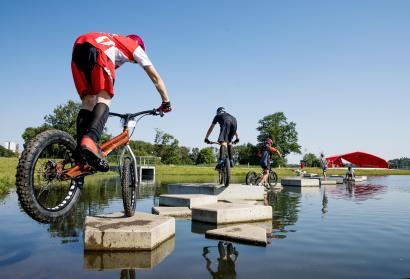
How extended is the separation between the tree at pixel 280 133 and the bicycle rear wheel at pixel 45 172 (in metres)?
99.2

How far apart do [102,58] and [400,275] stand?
4438 millimetres

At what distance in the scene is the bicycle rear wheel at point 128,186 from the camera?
5.68m

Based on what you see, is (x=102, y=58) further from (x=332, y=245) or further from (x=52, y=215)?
(x=332, y=245)

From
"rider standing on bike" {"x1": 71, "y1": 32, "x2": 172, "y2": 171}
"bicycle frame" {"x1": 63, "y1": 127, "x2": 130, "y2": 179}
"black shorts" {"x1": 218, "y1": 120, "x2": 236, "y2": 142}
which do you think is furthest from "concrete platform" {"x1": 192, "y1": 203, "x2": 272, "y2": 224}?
"rider standing on bike" {"x1": 71, "y1": 32, "x2": 172, "y2": 171}

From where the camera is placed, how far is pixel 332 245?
5660mm

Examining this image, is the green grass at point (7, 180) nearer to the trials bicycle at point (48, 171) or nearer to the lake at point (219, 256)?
the lake at point (219, 256)

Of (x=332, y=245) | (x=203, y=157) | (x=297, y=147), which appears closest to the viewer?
(x=332, y=245)

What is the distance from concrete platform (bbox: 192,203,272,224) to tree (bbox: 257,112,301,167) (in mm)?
94968

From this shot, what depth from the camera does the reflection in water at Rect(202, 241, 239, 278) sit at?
409 cm

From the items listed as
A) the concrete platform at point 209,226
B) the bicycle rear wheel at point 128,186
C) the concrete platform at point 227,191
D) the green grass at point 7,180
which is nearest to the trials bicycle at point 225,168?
the concrete platform at point 227,191

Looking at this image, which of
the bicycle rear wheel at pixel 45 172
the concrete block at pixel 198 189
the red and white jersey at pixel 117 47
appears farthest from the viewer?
the concrete block at pixel 198 189

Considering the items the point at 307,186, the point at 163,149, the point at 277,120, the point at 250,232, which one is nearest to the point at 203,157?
the point at 163,149

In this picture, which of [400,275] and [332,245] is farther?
[332,245]

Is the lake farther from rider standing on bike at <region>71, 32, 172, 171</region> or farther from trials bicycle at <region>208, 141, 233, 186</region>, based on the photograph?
trials bicycle at <region>208, 141, 233, 186</region>
